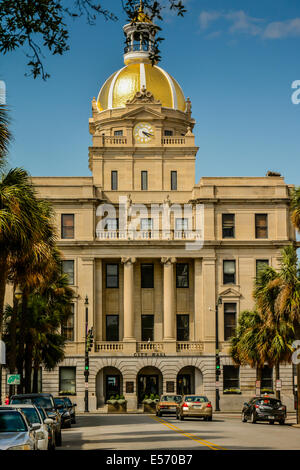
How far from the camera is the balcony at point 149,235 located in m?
70.4

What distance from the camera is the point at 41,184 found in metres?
71.3

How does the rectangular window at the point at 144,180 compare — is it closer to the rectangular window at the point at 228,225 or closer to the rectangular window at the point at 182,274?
the rectangular window at the point at 182,274

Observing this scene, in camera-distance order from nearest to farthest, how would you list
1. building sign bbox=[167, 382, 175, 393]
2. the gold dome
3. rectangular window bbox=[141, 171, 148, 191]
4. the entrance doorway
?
building sign bbox=[167, 382, 175, 393]
the entrance doorway
rectangular window bbox=[141, 171, 148, 191]
the gold dome

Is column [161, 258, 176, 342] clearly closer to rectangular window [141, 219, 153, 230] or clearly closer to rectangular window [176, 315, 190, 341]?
rectangular window [176, 315, 190, 341]

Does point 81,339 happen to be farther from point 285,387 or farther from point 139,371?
point 285,387

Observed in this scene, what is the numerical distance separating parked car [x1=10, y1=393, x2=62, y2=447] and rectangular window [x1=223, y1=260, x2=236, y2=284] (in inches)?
1601

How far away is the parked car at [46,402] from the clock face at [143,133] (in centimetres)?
4860

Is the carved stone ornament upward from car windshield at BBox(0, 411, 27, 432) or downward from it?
upward

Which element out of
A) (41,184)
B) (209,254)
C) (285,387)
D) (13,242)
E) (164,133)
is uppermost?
(164,133)

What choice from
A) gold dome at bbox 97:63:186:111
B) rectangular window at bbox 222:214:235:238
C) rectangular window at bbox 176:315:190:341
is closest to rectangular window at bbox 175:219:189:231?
rectangular window at bbox 222:214:235:238

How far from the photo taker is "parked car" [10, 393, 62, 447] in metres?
27.1

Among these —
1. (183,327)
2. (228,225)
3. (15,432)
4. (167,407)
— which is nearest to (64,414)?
(167,407)

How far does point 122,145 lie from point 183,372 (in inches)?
832

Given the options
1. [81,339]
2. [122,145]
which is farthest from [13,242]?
[122,145]
